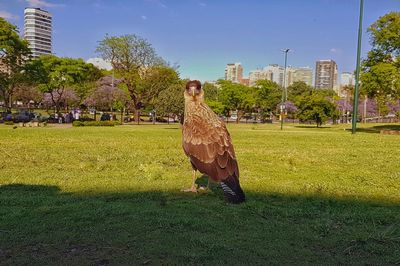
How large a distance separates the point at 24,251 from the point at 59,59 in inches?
1912

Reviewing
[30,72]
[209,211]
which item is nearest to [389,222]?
[209,211]

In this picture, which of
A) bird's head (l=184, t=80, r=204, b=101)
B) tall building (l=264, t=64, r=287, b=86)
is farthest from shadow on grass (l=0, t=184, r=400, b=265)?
tall building (l=264, t=64, r=287, b=86)

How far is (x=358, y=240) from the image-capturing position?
3.92 m

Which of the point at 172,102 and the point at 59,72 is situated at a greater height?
the point at 59,72

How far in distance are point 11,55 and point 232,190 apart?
123 feet

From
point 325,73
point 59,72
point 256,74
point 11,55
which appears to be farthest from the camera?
point 325,73

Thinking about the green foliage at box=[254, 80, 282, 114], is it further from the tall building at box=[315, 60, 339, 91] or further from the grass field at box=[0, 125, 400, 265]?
the tall building at box=[315, 60, 339, 91]

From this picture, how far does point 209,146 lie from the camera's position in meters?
5.39

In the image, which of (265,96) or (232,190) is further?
(265,96)

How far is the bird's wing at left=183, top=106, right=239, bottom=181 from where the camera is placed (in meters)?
5.19

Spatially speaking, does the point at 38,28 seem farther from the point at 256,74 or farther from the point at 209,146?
A: the point at 209,146

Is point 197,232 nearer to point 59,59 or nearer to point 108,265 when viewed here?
point 108,265

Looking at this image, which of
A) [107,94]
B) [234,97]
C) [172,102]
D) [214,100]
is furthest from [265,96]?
[172,102]

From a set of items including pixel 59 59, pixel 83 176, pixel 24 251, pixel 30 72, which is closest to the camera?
pixel 24 251
